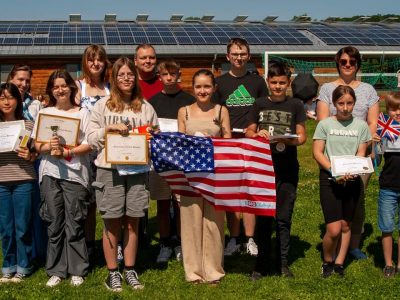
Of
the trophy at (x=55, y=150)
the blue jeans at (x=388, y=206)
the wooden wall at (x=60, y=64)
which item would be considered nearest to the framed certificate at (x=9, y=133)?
the trophy at (x=55, y=150)

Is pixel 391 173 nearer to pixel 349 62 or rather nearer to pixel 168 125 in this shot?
pixel 349 62

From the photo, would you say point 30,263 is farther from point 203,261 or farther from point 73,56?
point 73,56

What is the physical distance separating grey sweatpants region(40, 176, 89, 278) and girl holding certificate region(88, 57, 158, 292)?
13.1 inches

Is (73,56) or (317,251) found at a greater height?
(73,56)

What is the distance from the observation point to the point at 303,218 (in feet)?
25.8

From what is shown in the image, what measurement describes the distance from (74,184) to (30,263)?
1092 millimetres

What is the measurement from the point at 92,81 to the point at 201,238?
2112 millimetres

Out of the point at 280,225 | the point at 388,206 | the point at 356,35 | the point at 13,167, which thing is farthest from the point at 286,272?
the point at 356,35

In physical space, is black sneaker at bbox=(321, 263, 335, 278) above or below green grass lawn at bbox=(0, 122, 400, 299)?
above

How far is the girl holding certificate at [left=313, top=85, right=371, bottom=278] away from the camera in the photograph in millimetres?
5176

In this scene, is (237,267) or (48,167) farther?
(237,267)

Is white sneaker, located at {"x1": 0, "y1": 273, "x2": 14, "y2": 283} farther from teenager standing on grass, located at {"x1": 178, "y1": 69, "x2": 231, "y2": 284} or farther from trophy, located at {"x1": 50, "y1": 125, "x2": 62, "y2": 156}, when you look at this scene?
teenager standing on grass, located at {"x1": 178, "y1": 69, "x2": 231, "y2": 284}

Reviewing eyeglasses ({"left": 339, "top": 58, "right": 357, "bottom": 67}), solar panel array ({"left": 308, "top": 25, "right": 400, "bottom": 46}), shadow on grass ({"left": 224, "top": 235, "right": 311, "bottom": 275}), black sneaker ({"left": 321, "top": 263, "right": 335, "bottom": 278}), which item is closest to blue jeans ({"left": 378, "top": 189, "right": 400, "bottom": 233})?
black sneaker ({"left": 321, "top": 263, "right": 335, "bottom": 278})

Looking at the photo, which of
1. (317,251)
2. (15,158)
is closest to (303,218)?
(317,251)
